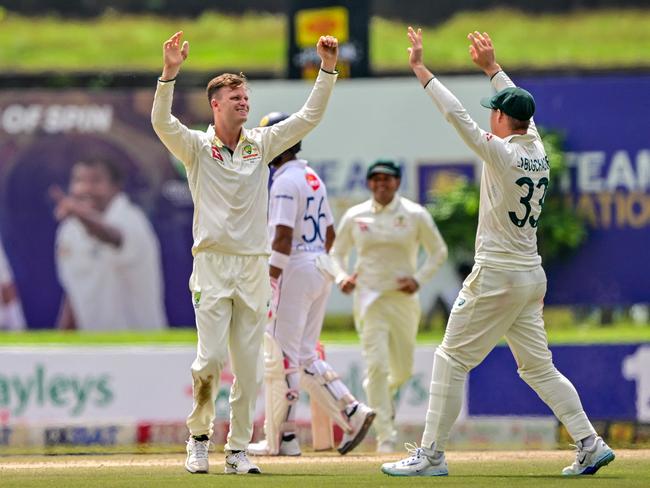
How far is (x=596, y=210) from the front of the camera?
21.6 m

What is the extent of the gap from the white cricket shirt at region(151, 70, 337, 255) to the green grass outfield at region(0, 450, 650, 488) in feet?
4.18

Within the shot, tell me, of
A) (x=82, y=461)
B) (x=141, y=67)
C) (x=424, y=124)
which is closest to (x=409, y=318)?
(x=82, y=461)

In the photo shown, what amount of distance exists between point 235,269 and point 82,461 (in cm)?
224

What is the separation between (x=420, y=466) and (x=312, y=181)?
278 cm

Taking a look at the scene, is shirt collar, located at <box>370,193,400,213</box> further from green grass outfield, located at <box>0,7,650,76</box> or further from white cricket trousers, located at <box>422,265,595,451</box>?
green grass outfield, located at <box>0,7,650,76</box>

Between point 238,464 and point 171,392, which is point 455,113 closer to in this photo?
point 238,464

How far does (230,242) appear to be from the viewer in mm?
8680

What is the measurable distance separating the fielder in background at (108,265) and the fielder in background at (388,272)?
10.0m

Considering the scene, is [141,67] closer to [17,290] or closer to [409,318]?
[17,290]

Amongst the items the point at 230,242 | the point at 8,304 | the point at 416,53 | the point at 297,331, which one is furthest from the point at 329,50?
the point at 8,304

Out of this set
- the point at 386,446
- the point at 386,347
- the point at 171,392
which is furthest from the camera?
the point at 171,392

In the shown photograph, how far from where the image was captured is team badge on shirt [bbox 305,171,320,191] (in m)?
10.7

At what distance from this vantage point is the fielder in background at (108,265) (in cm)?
2194

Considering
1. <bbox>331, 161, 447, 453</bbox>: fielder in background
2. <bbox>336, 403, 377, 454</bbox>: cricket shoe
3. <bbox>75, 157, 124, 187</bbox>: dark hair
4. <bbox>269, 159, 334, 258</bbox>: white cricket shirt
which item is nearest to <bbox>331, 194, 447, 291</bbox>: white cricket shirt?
<bbox>331, 161, 447, 453</bbox>: fielder in background
